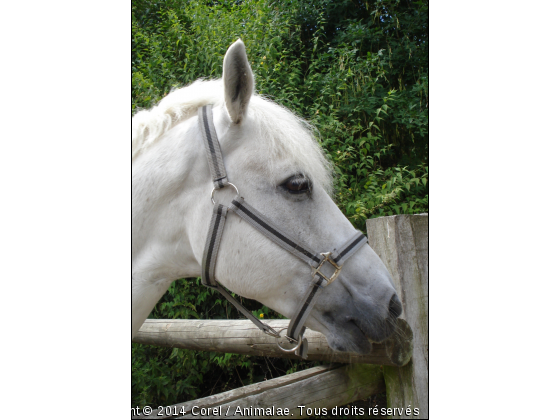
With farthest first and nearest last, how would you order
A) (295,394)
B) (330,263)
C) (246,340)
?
1. (246,340)
2. (295,394)
3. (330,263)

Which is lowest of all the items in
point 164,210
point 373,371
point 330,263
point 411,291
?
point 373,371

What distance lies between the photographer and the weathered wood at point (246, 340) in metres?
1.56

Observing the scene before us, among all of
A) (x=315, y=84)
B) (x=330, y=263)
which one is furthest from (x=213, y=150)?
(x=315, y=84)

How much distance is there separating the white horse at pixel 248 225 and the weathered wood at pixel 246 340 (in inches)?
12.9

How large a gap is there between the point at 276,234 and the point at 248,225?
0.11 m

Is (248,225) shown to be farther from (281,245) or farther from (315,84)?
(315,84)

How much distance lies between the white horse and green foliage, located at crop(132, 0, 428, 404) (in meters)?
0.89

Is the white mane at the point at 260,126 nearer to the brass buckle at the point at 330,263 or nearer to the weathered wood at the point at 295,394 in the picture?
the brass buckle at the point at 330,263

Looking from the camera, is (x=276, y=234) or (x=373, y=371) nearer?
(x=276, y=234)

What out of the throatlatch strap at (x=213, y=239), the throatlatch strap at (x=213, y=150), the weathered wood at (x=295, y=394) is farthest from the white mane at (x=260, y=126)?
the weathered wood at (x=295, y=394)

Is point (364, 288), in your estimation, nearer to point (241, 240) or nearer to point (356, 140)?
point (241, 240)

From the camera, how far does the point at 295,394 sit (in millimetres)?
1679

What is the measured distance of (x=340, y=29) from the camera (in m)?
2.55

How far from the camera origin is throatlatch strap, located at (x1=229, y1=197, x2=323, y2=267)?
1214mm
